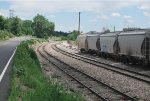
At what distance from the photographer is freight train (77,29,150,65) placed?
3231 centimetres

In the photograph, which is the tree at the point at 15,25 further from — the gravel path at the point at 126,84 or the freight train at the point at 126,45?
the gravel path at the point at 126,84

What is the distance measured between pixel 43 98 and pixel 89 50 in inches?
1719

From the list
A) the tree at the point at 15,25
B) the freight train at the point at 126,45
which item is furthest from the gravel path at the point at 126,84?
the tree at the point at 15,25

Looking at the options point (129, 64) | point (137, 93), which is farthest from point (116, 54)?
point (137, 93)

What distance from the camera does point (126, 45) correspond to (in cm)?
3684

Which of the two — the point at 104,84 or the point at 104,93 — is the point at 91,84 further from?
the point at 104,93

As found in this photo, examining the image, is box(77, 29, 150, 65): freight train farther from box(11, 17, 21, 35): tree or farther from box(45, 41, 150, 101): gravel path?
box(11, 17, 21, 35): tree

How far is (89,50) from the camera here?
188 feet

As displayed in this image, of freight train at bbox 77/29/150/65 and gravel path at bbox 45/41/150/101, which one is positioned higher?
freight train at bbox 77/29/150/65

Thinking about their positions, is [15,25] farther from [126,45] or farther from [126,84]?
[126,84]

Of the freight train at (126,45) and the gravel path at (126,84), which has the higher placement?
the freight train at (126,45)

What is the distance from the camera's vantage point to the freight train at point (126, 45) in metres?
32.3

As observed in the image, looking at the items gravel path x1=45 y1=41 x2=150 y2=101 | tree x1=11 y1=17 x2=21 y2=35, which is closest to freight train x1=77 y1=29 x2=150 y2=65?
gravel path x1=45 y1=41 x2=150 y2=101

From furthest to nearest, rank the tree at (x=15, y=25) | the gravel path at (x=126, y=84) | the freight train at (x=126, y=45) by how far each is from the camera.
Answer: the tree at (x=15, y=25) < the freight train at (x=126, y=45) < the gravel path at (x=126, y=84)
